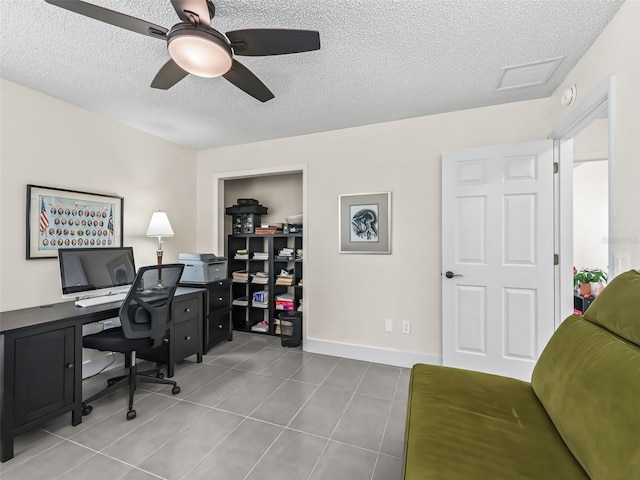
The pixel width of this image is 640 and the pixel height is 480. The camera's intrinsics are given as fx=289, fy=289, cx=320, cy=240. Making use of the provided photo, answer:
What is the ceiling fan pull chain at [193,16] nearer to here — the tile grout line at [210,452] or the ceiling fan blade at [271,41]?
the ceiling fan blade at [271,41]

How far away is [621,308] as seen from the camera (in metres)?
1.11

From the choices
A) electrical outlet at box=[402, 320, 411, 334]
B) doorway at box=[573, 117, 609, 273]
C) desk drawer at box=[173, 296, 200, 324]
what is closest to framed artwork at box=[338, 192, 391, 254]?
electrical outlet at box=[402, 320, 411, 334]

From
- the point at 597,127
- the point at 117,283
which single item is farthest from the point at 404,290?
the point at 117,283

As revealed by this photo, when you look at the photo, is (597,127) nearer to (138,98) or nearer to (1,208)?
(138,98)

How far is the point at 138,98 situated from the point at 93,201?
3.46 ft

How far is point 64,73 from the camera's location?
6.91 ft

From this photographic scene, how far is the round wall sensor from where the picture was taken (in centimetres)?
201

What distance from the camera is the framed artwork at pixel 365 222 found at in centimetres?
297

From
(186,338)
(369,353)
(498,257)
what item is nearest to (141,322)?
(186,338)

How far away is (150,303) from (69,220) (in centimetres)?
118

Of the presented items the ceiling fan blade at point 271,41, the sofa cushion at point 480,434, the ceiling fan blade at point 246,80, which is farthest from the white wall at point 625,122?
the ceiling fan blade at point 246,80

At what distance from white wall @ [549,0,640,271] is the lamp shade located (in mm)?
3573

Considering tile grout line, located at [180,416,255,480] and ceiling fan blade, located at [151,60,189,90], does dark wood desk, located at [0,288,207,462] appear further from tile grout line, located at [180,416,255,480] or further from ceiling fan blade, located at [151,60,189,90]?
ceiling fan blade, located at [151,60,189,90]

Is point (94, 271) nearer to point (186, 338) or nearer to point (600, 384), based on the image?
point (186, 338)
